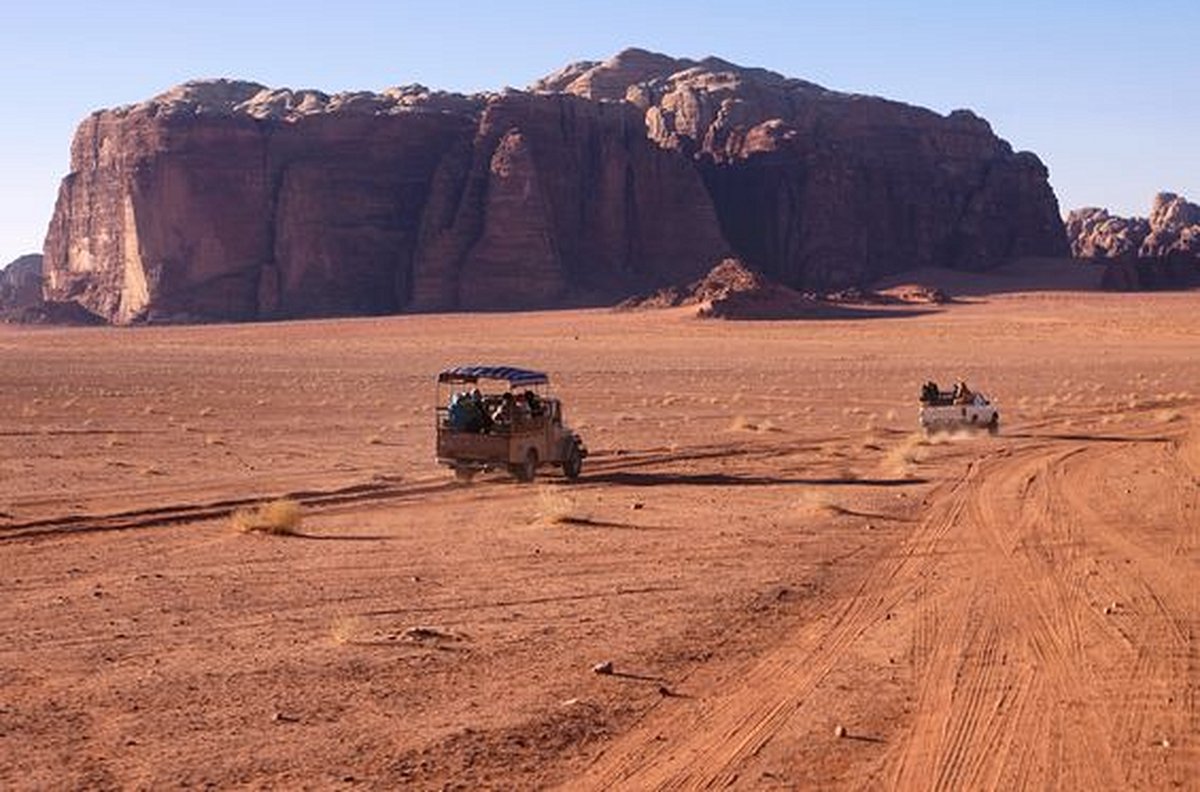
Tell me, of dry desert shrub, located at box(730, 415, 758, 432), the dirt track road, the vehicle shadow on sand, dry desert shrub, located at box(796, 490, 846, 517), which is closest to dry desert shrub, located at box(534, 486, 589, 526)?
dry desert shrub, located at box(796, 490, 846, 517)

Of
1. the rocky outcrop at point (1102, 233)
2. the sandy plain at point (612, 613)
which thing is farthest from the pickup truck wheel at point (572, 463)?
the rocky outcrop at point (1102, 233)

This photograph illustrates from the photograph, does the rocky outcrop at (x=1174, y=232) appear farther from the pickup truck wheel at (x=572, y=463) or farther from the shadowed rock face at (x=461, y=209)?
the pickup truck wheel at (x=572, y=463)

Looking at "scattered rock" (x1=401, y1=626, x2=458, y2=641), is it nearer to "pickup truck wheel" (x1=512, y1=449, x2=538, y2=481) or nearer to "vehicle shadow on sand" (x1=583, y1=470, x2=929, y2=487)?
"pickup truck wheel" (x1=512, y1=449, x2=538, y2=481)

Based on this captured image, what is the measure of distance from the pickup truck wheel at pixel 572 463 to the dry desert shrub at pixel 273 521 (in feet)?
23.0

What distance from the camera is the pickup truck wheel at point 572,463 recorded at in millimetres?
24938

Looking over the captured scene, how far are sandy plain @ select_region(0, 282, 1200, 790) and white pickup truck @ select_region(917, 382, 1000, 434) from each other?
0.67 meters

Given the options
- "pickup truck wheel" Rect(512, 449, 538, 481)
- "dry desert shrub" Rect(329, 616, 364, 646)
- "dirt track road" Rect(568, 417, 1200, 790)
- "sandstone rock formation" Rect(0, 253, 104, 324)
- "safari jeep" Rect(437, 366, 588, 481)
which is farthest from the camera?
"sandstone rock formation" Rect(0, 253, 104, 324)

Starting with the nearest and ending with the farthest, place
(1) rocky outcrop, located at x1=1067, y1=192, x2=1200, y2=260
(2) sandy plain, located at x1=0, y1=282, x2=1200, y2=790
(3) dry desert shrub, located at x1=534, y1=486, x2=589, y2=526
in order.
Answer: (2) sandy plain, located at x1=0, y1=282, x2=1200, y2=790 < (3) dry desert shrub, located at x1=534, y1=486, x2=589, y2=526 < (1) rocky outcrop, located at x1=1067, y1=192, x2=1200, y2=260

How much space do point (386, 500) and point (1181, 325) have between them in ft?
245

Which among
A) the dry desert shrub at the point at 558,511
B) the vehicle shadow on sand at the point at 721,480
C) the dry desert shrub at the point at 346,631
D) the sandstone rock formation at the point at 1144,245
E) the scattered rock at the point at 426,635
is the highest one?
the sandstone rock formation at the point at 1144,245

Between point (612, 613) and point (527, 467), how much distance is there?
10864 mm

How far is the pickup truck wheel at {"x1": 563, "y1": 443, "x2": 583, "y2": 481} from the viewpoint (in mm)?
24938

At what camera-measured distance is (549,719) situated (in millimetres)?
9906

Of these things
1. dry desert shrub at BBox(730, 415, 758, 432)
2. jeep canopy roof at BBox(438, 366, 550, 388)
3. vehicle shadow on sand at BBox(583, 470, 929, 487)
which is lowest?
dry desert shrub at BBox(730, 415, 758, 432)
